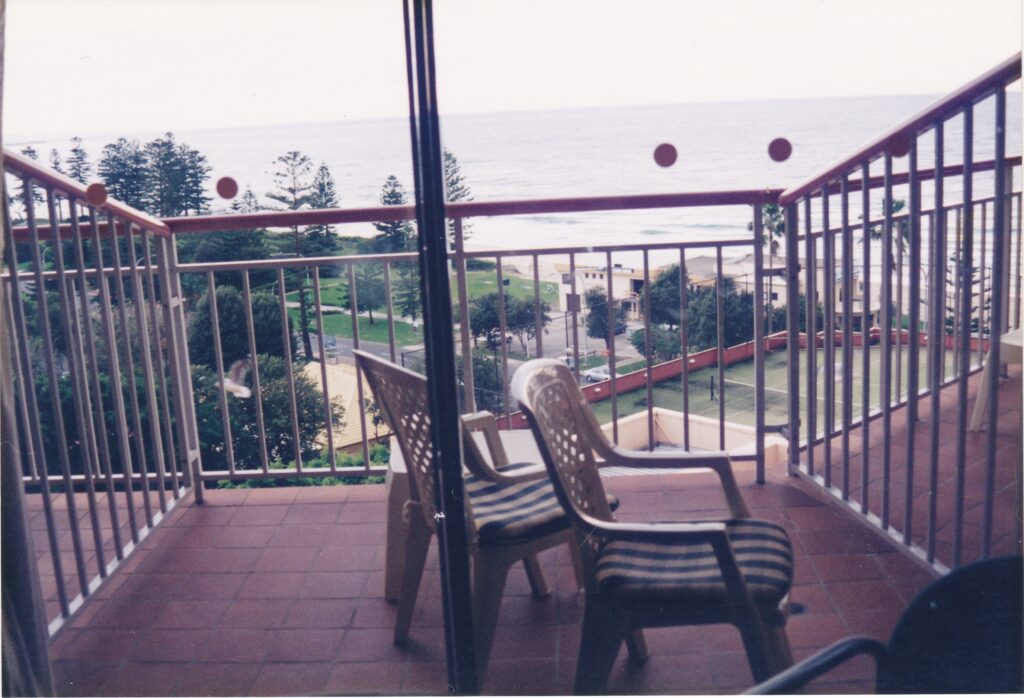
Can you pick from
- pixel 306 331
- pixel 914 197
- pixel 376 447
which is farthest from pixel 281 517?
pixel 914 197

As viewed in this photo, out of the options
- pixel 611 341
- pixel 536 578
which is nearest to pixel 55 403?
pixel 536 578

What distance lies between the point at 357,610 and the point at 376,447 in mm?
927

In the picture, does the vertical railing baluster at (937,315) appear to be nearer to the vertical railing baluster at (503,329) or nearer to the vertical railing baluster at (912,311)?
the vertical railing baluster at (912,311)

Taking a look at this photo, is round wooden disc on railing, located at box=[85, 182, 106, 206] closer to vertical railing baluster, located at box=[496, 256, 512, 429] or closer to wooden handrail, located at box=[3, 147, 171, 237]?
wooden handrail, located at box=[3, 147, 171, 237]

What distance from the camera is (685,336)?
10.7ft

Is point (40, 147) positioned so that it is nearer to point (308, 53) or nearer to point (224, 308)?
point (308, 53)

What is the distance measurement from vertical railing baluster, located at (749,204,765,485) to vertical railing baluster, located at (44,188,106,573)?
192 cm

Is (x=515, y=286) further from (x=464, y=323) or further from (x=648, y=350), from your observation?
(x=648, y=350)

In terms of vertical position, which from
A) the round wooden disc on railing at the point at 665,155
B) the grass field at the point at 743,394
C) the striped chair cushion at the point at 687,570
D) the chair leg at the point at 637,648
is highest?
the round wooden disc on railing at the point at 665,155

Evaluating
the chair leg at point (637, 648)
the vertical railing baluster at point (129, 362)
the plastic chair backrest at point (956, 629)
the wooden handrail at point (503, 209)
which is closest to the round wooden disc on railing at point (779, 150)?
the wooden handrail at point (503, 209)

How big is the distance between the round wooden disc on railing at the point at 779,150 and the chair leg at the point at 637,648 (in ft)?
3.81

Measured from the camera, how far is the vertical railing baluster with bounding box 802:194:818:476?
2.98 metres

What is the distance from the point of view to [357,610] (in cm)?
254

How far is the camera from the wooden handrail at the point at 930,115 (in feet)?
5.94
